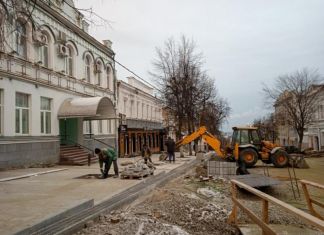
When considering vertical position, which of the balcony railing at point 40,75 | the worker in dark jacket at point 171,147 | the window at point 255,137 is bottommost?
the worker in dark jacket at point 171,147

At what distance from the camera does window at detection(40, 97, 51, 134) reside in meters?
23.6

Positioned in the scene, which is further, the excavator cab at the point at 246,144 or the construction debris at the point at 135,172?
the excavator cab at the point at 246,144

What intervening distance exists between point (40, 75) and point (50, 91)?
1.54 meters

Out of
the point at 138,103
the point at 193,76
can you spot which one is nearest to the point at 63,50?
the point at 193,76

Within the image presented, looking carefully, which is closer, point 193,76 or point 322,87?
point 193,76

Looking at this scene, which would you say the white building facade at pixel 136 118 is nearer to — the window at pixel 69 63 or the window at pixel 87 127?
the window at pixel 87 127

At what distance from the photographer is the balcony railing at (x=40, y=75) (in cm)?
1978

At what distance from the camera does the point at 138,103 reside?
47344mm

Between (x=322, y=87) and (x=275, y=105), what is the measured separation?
6118 millimetres

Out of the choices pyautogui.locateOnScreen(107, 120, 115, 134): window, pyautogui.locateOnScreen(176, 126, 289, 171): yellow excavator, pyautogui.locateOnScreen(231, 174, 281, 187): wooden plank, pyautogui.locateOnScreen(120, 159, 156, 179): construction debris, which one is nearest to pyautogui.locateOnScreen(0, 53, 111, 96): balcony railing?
pyautogui.locateOnScreen(107, 120, 115, 134): window

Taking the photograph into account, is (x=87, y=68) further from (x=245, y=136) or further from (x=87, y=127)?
(x=245, y=136)

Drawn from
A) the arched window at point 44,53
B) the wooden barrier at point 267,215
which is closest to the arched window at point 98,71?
the arched window at point 44,53

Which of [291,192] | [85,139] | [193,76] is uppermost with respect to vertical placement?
[193,76]

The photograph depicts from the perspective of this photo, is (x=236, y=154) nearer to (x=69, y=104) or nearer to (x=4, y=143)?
(x=69, y=104)
